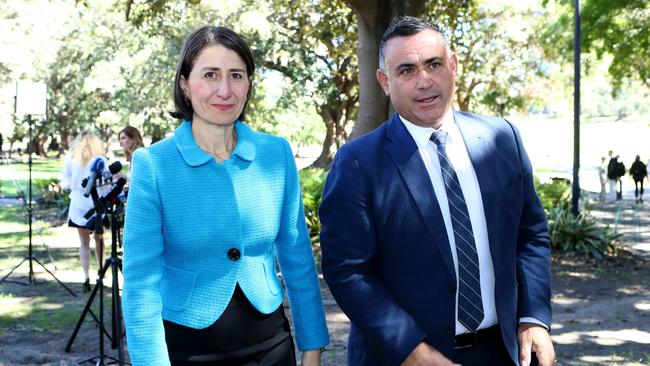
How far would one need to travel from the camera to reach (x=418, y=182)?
8.51 feet

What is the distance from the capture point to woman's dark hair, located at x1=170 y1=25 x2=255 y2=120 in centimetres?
254

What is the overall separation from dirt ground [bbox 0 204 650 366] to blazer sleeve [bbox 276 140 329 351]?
14.2ft

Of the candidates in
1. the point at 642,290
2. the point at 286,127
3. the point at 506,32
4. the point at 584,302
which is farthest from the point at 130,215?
the point at 286,127

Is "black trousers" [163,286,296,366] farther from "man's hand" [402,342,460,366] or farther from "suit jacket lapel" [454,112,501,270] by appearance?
"suit jacket lapel" [454,112,501,270]

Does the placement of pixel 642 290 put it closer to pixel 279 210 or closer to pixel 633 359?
pixel 633 359

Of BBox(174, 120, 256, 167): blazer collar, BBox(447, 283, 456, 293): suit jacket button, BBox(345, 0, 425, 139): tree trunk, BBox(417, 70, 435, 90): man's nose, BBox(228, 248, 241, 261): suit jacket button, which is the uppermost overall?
BBox(345, 0, 425, 139): tree trunk

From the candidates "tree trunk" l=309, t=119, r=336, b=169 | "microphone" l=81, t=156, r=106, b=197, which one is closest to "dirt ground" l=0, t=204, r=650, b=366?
"microphone" l=81, t=156, r=106, b=197

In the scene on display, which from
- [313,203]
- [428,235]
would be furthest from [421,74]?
[313,203]

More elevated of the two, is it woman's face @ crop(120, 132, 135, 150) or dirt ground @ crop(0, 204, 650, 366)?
woman's face @ crop(120, 132, 135, 150)

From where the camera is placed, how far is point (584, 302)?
32.0ft

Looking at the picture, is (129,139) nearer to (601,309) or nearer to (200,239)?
(601,309)

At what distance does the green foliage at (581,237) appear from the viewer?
42.6 ft

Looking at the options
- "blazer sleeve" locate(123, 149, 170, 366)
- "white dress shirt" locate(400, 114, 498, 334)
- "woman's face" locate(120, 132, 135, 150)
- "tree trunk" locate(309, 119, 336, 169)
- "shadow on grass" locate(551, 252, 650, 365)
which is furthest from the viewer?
"tree trunk" locate(309, 119, 336, 169)

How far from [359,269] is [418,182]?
0.36 meters
